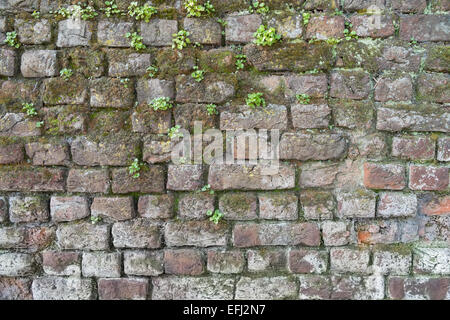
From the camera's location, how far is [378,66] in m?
1.94

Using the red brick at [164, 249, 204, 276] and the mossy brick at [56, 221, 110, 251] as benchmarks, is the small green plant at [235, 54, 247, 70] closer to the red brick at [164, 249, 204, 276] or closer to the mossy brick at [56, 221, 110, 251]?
the red brick at [164, 249, 204, 276]

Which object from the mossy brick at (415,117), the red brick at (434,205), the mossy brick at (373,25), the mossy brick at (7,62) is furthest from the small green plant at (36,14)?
the red brick at (434,205)

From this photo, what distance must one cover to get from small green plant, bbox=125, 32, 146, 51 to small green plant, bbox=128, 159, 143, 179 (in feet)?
2.11

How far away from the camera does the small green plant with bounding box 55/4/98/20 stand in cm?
193

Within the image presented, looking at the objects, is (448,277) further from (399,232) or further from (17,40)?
(17,40)

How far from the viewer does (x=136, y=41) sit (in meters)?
1.93

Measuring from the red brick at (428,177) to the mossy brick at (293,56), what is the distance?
777mm

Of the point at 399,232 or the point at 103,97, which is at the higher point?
the point at 103,97

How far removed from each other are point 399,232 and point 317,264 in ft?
1.67

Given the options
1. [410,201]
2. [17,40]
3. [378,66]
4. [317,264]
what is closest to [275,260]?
[317,264]

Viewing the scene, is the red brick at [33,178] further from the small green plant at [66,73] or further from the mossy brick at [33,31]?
the mossy brick at [33,31]

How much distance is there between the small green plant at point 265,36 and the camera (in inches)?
74.6

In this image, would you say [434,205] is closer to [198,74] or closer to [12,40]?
[198,74]

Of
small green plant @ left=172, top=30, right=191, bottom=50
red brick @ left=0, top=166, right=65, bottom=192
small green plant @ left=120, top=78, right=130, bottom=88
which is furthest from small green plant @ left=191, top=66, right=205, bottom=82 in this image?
red brick @ left=0, top=166, right=65, bottom=192
